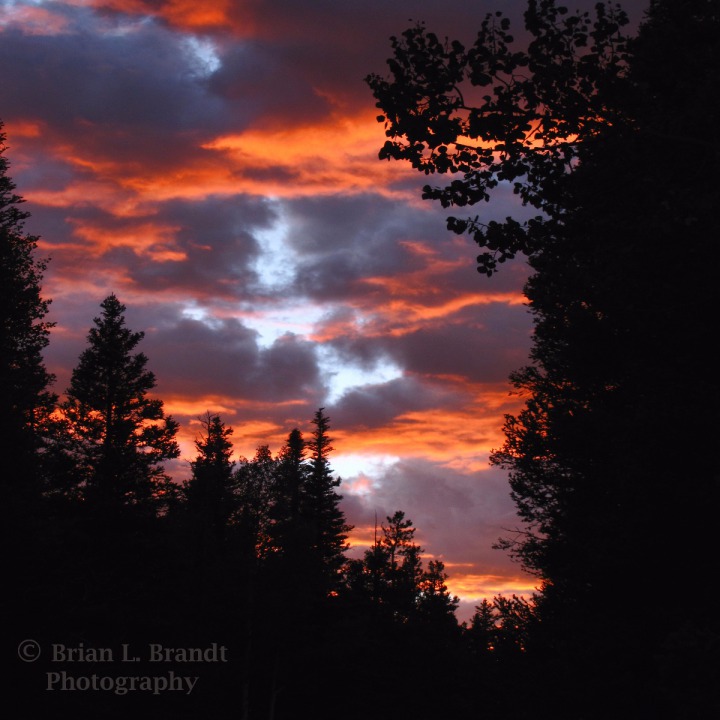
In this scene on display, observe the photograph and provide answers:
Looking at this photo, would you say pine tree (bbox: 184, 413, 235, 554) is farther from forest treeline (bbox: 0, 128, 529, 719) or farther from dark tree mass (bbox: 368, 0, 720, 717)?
dark tree mass (bbox: 368, 0, 720, 717)

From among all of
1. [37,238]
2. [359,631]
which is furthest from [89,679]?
[359,631]

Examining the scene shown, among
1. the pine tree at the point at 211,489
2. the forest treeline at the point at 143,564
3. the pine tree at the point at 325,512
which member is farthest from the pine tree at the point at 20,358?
the pine tree at the point at 325,512

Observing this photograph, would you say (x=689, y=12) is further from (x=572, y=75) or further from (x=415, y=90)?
(x=415, y=90)

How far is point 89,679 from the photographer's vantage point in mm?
25250

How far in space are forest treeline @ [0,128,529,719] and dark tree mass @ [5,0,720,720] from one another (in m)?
0.12

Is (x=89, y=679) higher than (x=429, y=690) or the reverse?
higher

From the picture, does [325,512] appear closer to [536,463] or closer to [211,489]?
[211,489]

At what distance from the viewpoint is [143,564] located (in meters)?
32.2

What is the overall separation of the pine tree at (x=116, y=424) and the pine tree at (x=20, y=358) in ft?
7.27

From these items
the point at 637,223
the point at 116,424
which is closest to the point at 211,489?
the point at 116,424

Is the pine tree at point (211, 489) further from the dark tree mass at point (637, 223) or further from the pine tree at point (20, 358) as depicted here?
the dark tree mass at point (637, 223)

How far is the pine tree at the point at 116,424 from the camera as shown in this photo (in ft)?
107

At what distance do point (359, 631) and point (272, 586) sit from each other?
858 centimetres

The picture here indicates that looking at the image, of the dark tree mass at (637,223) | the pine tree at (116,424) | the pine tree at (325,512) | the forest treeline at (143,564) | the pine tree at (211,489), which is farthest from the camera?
the pine tree at (325,512)
